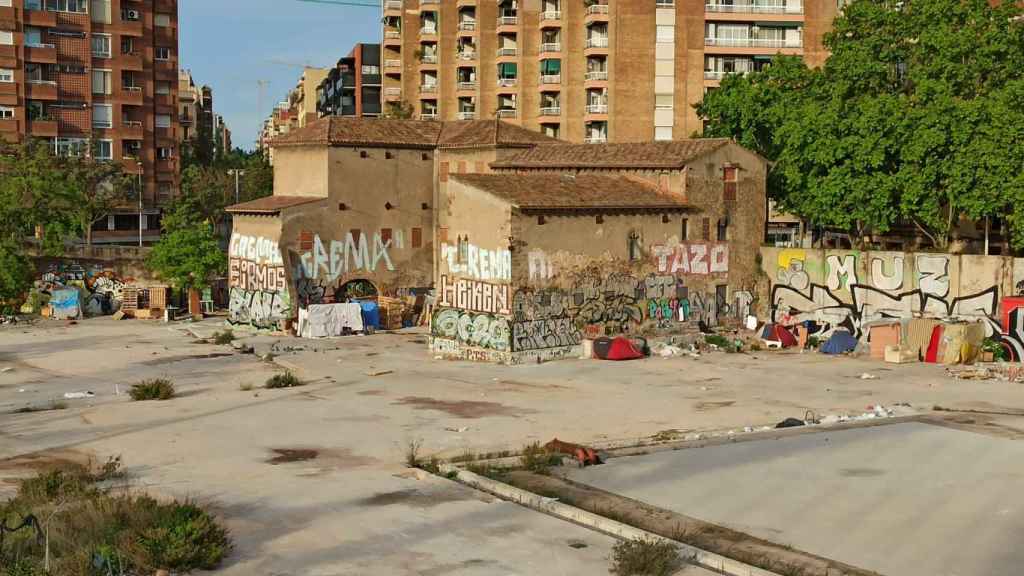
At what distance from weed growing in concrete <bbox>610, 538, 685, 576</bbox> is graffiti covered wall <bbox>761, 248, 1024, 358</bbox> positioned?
85.7ft

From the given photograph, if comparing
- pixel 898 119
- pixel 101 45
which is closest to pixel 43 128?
pixel 101 45

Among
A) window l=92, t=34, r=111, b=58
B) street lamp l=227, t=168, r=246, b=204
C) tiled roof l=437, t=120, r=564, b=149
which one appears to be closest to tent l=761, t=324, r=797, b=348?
tiled roof l=437, t=120, r=564, b=149

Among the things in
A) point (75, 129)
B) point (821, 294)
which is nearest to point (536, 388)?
point (821, 294)

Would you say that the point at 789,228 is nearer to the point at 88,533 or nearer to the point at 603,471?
the point at 603,471

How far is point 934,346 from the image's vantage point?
127 ft

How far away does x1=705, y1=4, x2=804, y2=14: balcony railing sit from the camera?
248ft

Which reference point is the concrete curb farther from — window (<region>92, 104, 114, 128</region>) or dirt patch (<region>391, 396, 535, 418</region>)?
window (<region>92, 104, 114, 128</region>)

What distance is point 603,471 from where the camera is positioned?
Result: 900 inches

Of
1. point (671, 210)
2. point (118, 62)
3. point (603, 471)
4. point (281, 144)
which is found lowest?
point (603, 471)

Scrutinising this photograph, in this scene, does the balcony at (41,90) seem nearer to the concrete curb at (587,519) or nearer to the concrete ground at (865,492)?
the concrete curb at (587,519)

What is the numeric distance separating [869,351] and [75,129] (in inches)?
2476

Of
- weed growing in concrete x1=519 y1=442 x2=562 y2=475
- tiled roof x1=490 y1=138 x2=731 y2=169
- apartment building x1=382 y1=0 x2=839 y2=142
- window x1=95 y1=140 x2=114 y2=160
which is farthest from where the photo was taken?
window x1=95 y1=140 x2=114 y2=160

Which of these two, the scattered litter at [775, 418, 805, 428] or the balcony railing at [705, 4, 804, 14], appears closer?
the scattered litter at [775, 418, 805, 428]

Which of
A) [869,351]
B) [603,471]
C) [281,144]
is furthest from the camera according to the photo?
[281,144]
